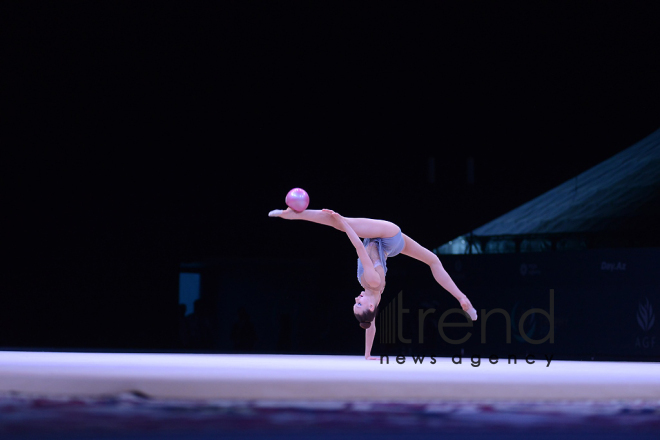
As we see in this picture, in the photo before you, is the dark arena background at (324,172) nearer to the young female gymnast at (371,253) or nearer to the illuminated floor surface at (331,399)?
the young female gymnast at (371,253)

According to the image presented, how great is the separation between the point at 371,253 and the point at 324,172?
21.3 ft

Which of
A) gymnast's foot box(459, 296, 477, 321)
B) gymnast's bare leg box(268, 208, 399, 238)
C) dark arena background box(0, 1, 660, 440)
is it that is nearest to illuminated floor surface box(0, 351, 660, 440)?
gymnast's foot box(459, 296, 477, 321)

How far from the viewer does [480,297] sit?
12727 mm

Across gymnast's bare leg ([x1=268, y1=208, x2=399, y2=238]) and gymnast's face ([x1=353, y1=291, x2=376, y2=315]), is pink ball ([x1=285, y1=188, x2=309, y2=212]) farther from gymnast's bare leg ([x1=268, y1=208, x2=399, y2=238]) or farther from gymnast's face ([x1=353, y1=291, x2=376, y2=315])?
gymnast's face ([x1=353, y1=291, x2=376, y2=315])

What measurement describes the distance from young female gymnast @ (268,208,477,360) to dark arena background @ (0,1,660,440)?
2472mm

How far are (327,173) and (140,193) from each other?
2.78 metres

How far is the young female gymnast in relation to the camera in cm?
649

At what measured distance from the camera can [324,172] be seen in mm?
13516

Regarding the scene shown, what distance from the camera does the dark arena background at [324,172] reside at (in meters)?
11.2

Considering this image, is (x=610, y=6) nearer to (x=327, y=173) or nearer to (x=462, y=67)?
(x=462, y=67)

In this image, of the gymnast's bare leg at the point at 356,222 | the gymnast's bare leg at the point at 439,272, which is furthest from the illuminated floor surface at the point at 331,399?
the gymnast's bare leg at the point at 356,222

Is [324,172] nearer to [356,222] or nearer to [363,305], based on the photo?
[356,222]

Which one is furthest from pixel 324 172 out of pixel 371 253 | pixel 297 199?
pixel 297 199

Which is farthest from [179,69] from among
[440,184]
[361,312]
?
[361,312]
